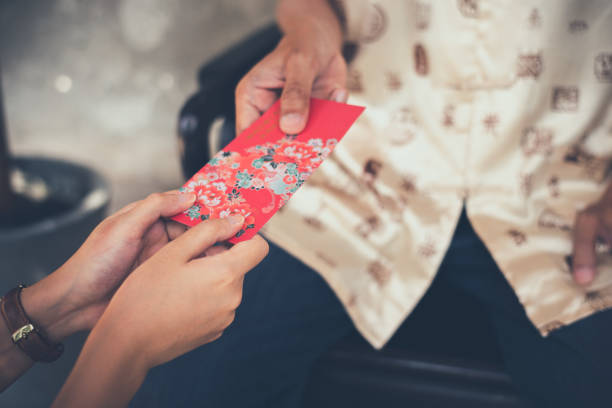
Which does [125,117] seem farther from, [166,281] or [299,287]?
[166,281]

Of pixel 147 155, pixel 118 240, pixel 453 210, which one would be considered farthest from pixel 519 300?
pixel 147 155

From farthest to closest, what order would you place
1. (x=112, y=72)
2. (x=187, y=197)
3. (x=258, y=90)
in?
(x=112, y=72) → (x=258, y=90) → (x=187, y=197)

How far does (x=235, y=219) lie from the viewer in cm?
40

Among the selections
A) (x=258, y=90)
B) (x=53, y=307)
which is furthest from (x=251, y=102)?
(x=53, y=307)

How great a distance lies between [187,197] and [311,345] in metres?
0.33

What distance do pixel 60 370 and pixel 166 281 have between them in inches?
4.3

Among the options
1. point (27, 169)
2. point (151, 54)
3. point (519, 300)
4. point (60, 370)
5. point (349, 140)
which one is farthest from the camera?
point (151, 54)

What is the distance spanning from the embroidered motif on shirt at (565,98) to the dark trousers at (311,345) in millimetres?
222

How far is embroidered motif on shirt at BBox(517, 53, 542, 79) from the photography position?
0.60m

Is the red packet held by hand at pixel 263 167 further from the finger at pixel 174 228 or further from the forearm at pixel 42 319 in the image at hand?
the forearm at pixel 42 319

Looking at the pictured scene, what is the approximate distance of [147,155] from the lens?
1.63 metres

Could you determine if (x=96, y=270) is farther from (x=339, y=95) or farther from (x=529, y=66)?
(x=529, y=66)

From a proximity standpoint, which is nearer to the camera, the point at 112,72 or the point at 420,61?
the point at 420,61

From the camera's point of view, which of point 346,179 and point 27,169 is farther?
point 27,169
